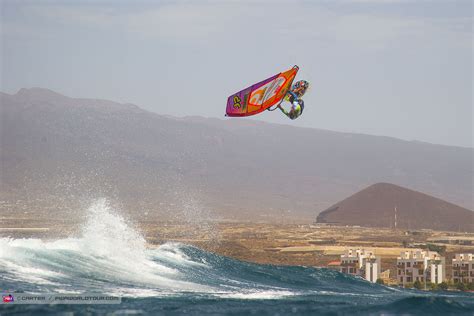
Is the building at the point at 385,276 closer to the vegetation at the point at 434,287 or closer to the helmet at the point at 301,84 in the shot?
the vegetation at the point at 434,287

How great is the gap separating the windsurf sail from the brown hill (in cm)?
12606

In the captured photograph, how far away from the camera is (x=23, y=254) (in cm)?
4319

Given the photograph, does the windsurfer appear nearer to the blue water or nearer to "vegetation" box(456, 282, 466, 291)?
the blue water

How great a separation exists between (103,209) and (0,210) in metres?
Answer: 134

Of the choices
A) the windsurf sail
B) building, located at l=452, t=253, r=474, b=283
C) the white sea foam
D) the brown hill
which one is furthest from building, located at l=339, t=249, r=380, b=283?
the brown hill

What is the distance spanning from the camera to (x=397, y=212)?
175 meters

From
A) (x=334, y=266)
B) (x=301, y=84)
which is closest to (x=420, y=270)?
(x=334, y=266)

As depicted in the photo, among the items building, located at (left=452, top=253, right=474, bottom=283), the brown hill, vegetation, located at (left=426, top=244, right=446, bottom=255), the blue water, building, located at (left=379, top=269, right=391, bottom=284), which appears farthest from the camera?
the brown hill

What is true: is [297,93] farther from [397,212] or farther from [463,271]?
[397,212]

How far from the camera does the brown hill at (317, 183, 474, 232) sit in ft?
560

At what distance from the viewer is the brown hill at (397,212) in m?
171

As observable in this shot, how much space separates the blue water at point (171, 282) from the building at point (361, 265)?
24.7 feet

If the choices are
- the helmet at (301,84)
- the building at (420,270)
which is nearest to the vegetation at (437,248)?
the building at (420,270)

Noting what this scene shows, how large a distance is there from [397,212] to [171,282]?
446 ft
